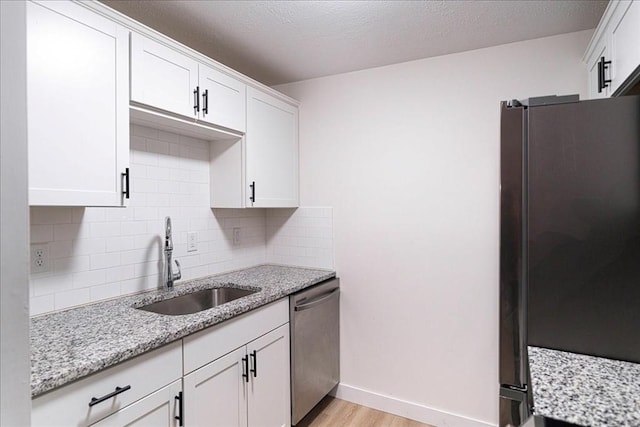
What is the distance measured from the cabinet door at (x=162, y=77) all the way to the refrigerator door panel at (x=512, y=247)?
60.6 inches

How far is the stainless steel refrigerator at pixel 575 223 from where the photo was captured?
1.17 meters

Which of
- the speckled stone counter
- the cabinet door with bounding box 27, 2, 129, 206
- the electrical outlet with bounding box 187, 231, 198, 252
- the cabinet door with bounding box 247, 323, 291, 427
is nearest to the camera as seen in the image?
the speckled stone counter

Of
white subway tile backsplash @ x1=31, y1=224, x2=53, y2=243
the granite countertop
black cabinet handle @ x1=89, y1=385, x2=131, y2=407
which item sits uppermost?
white subway tile backsplash @ x1=31, y1=224, x2=53, y2=243

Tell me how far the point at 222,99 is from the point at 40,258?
1232 mm

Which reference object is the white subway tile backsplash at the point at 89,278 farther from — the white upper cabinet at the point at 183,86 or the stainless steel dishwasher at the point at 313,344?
the stainless steel dishwasher at the point at 313,344

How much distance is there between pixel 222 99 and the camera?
6.83 ft

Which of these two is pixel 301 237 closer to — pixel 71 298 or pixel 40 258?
pixel 71 298

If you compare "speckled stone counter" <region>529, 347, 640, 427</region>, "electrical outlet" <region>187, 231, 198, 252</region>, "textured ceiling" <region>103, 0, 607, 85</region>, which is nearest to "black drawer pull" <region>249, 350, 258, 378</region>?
"electrical outlet" <region>187, 231, 198, 252</region>

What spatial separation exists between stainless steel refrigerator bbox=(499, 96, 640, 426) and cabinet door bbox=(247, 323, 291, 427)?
1261mm

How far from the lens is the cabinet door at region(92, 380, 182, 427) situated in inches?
47.6

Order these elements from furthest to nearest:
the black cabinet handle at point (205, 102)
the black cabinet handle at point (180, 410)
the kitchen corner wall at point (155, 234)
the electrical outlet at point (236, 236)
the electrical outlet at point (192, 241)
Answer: the electrical outlet at point (236, 236)
the electrical outlet at point (192, 241)
the black cabinet handle at point (205, 102)
the kitchen corner wall at point (155, 234)
the black cabinet handle at point (180, 410)

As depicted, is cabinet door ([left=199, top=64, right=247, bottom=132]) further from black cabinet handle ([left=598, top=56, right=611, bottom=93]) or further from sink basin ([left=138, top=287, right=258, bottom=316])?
black cabinet handle ([left=598, top=56, right=611, bottom=93])

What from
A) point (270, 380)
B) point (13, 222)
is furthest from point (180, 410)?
point (13, 222)

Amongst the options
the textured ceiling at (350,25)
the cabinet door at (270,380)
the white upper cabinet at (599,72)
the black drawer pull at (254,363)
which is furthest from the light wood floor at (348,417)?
the textured ceiling at (350,25)
